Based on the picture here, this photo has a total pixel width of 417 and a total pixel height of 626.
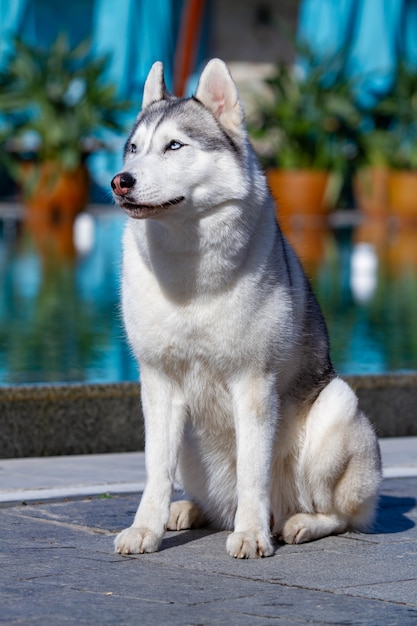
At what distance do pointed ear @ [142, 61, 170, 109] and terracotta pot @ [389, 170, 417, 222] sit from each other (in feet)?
48.4

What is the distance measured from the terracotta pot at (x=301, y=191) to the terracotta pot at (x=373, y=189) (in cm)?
88

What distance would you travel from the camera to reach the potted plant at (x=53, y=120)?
17062mm

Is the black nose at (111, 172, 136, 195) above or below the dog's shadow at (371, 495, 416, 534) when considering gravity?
above

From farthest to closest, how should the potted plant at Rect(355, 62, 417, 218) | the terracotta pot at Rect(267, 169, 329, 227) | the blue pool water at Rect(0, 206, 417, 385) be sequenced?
the potted plant at Rect(355, 62, 417, 218) < the terracotta pot at Rect(267, 169, 329, 227) < the blue pool water at Rect(0, 206, 417, 385)

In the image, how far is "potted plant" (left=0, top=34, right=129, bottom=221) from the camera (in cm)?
1706

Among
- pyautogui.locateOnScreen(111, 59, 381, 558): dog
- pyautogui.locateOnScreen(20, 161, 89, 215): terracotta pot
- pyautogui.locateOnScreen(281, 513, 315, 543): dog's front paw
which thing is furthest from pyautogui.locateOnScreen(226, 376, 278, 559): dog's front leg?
pyautogui.locateOnScreen(20, 161, 89, 215): terracotta pot

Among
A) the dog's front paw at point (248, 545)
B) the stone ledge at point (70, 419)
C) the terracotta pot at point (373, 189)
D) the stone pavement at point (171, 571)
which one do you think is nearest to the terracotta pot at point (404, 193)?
the terracotta pot at point (373, 189)

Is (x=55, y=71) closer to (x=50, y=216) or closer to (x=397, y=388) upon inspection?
(x=50, y=216)

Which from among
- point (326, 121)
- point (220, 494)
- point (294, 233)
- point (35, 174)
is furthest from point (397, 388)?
point (326, 121)

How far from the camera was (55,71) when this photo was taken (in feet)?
57.9

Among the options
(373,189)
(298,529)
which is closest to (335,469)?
(298,529)

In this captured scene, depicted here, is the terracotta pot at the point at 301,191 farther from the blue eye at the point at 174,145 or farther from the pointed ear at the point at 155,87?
the blue eye at the point at 174,145

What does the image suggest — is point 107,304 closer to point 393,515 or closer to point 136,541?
point 393,515

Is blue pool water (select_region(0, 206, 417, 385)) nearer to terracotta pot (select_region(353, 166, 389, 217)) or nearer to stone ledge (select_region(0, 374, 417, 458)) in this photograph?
stone ledge (select_region(0, 374, 417, 458))
